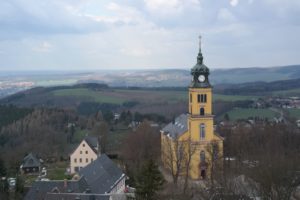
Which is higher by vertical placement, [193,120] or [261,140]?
[193,120]

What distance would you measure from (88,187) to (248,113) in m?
78.2

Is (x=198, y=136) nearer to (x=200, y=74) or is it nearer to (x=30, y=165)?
(x=200, y=74)

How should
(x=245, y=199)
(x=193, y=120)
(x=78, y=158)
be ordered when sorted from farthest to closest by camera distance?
(x=78, y=158) → (x=193, y=120) → (x=245, y=199)

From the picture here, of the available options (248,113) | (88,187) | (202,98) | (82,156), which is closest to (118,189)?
(88,187)

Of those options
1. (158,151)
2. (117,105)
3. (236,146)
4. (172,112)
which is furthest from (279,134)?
(117,105)

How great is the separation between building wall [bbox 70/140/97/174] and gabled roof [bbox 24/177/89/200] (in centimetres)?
2083

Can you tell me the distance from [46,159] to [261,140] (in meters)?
29.5

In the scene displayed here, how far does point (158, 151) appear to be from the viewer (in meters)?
68.6

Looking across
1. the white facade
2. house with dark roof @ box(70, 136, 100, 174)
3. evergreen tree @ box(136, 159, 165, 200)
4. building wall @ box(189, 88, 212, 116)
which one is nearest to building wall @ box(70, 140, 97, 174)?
house with dark roof @ box(70, 136, 100, 174)

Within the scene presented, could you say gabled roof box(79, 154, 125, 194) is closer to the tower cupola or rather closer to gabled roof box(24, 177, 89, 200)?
gabled roof box(24, 177, 89, 200)

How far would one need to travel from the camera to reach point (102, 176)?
153 feet

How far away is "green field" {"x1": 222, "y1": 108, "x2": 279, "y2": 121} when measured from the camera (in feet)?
368

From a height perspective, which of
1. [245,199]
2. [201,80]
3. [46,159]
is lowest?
[46,159]

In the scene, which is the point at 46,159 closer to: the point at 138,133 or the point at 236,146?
the point at 138,133
